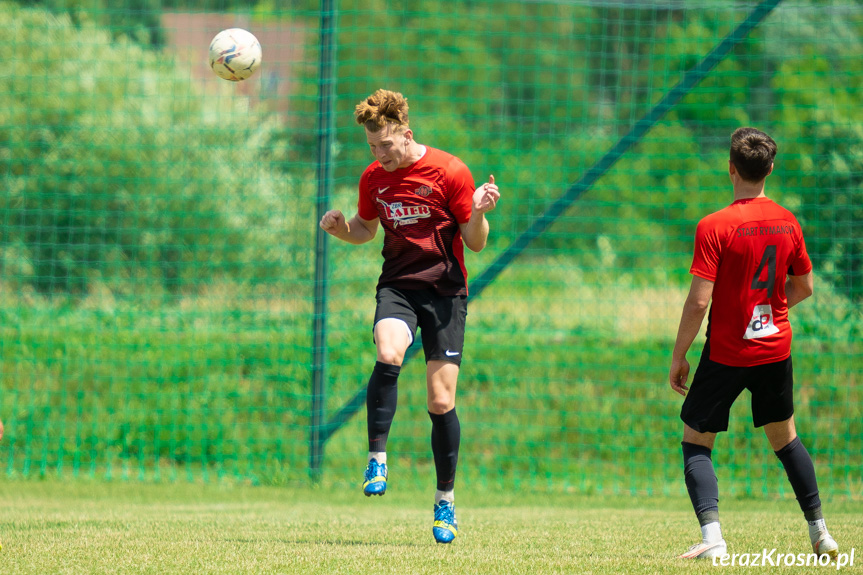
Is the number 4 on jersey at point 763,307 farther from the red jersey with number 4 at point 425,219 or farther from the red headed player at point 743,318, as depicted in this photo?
the red jersey with number 4 at point 425,219

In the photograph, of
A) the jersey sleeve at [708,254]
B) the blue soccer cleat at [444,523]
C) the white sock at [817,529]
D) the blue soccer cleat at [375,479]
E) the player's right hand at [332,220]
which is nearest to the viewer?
the jersey sleeve at [708,254]

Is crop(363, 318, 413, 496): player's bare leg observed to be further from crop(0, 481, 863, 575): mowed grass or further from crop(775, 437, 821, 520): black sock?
crop(775, 437, 821, 520): black sock

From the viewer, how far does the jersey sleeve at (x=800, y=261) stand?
387 centimetres

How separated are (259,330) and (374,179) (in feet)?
15.9

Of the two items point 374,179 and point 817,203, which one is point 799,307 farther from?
point 374,179

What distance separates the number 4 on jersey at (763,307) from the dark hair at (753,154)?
1.07 ft

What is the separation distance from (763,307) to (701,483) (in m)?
0.80

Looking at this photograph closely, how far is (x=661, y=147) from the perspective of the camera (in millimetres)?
12938

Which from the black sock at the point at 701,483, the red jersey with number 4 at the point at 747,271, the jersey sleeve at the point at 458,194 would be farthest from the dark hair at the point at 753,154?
the jersey sleeve at the point at 458,194

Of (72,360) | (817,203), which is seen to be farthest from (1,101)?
(817,203)

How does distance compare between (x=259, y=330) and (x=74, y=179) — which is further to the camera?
(x=74, y=179)

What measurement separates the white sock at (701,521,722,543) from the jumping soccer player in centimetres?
122

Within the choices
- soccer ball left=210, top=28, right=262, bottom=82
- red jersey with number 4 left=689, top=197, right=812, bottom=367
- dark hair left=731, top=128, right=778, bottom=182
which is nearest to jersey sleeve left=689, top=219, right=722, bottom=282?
red jersey with number 4 left=689, top=197, right=812, bottom=367

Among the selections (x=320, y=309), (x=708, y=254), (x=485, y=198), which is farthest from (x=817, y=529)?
(x=320, y=309)
